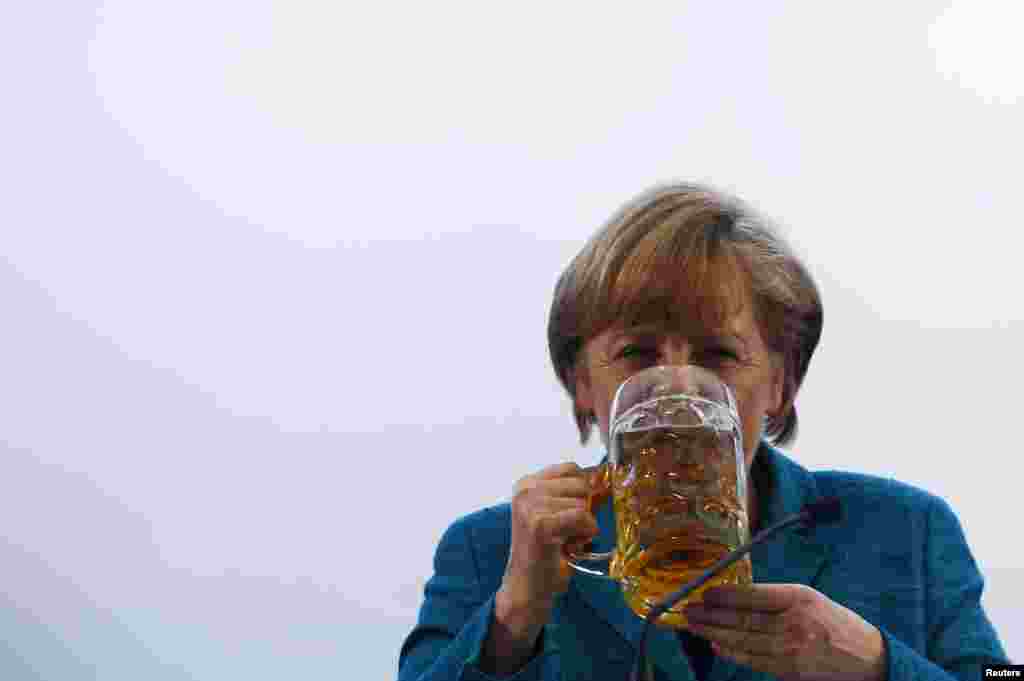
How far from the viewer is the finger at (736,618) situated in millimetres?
654

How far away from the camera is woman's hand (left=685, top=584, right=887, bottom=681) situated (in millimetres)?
651

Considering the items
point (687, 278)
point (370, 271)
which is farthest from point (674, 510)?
point (370, 271)

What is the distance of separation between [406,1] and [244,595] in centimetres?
116

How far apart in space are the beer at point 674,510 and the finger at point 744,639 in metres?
0.02

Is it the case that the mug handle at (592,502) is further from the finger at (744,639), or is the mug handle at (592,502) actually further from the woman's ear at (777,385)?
the woman's ear at (777,385)

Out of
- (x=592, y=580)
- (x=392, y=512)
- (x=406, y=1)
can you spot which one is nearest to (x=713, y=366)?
(x=592, y=580)

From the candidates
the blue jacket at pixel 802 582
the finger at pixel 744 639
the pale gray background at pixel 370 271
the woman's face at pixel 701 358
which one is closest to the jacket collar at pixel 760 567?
the blue jacket at pixel 802 582

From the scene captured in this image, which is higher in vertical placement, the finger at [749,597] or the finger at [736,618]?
the finger at [749,597]

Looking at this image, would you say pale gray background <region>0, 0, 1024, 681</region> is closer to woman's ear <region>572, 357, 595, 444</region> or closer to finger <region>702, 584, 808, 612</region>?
woman's ear <region>572, 357, 595, 444</region>

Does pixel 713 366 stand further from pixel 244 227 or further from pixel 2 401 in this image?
pixel 2 401

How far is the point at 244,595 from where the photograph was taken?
66.7 inches

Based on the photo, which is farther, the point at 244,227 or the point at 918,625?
the point at 244,227

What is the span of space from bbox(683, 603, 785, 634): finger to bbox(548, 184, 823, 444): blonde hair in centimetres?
32

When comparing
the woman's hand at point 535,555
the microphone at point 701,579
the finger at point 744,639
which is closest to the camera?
the microphone at point 701,579
